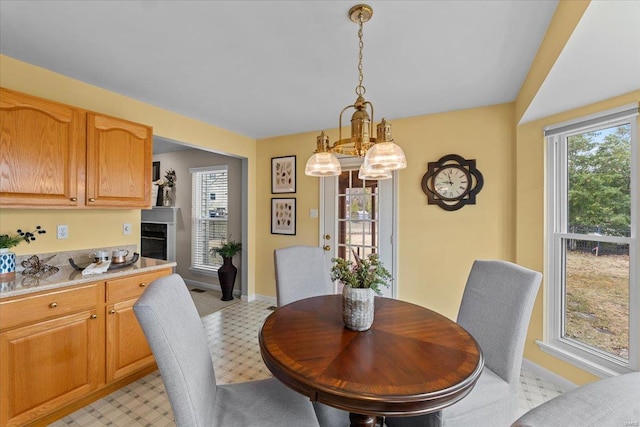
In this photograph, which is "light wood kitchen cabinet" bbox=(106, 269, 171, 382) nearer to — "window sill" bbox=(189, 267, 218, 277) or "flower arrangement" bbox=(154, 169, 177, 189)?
"window sill" bbox=(189, 267, 218, 277)

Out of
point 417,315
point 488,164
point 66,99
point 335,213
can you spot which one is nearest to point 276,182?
point 335,213

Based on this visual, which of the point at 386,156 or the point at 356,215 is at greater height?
the point at 386,156

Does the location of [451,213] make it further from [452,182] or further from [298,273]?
[298,273]

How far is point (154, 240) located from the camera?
493 cm

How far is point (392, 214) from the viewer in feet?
10.6

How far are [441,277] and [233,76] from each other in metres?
2.82

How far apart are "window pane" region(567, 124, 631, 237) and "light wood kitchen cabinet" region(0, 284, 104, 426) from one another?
3652 millimetres

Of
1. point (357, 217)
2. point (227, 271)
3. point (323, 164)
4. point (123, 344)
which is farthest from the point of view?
point (227, 271)

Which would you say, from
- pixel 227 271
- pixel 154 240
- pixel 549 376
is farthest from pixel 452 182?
pixel 154 240

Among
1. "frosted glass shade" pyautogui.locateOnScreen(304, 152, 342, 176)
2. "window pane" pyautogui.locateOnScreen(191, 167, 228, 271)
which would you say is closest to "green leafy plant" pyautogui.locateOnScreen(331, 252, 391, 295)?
"frosted glass shade" pyautogui.locateOnScreen(304, 152, 342, 176)

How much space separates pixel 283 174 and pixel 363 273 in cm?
280

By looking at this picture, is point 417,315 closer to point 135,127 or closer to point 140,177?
point 140,177

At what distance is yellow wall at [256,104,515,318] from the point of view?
2719 millimetres

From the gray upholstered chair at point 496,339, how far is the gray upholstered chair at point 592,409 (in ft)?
3.17
